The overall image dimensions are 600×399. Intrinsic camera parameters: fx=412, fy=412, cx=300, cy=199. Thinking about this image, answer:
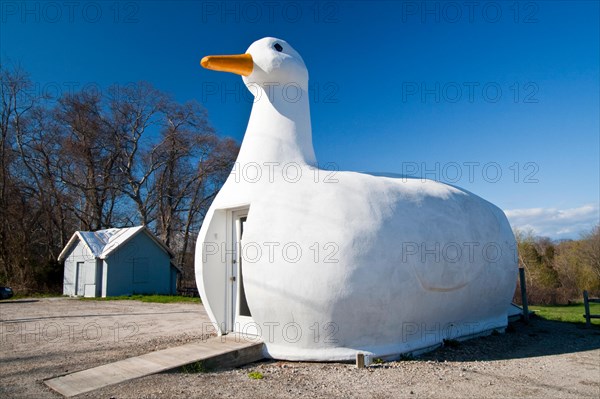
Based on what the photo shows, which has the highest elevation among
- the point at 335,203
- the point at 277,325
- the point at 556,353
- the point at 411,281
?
the point at 335,203

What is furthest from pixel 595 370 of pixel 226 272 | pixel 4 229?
pixel 4 229

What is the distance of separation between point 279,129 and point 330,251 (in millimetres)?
2617

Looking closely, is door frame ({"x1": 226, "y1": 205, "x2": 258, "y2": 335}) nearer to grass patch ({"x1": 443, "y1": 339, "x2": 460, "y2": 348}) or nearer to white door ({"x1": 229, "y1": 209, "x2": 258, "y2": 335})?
white door ({"x1": 229, "y1": 209, "x2": 258, "y2": 335})

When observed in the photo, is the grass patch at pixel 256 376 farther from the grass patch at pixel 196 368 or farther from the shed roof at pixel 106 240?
the shed roof at pixel 106 240

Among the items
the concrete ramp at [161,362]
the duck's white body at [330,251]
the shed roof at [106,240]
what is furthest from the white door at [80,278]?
the concrete ramp at [161,362]

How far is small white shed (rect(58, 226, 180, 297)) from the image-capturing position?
21.1 meters

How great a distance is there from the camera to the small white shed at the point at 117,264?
21062mm

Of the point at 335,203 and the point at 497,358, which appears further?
the point at 497,358

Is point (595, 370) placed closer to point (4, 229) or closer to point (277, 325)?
point (277, 325)

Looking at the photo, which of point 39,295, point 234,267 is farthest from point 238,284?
point 39,295

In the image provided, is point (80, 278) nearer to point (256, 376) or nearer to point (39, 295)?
point (39, 295)

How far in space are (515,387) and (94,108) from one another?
29486 mm

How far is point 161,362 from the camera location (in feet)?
18.7

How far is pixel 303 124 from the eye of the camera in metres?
7.69
